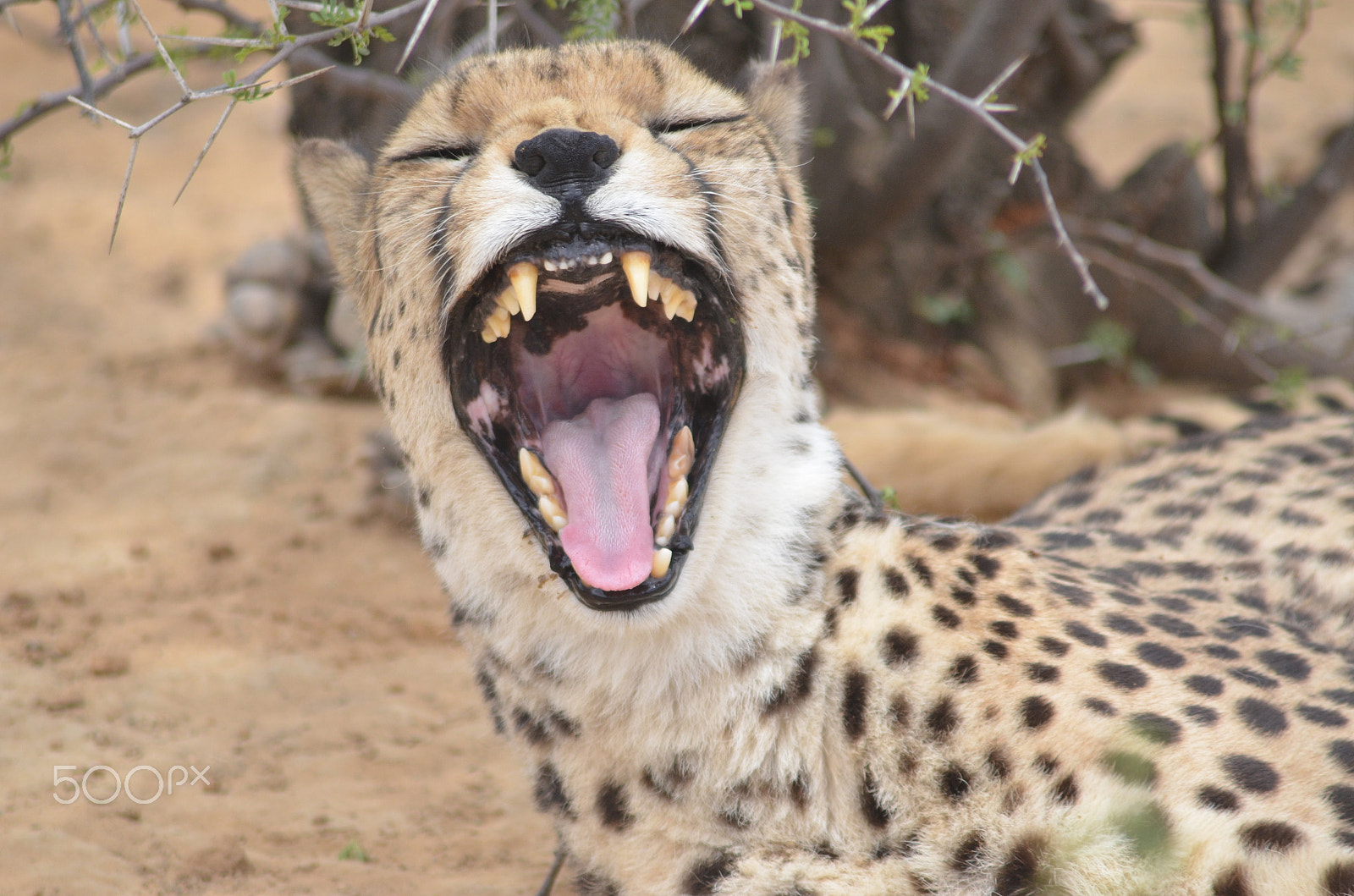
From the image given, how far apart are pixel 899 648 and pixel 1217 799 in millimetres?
446

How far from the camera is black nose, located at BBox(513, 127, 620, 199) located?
1622 millimetres

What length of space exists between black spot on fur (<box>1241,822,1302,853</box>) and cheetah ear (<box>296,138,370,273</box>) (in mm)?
1606

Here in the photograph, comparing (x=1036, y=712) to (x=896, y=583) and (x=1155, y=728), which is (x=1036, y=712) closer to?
(x=1155, y=728)

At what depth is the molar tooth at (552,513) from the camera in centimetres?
177

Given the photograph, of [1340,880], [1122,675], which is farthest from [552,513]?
[1340,880]

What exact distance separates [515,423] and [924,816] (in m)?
0.82

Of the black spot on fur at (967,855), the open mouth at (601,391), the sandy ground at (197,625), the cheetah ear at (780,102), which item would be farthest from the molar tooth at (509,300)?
the sandy ground at (197,625)

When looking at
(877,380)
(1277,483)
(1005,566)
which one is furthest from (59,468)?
(1277,483)

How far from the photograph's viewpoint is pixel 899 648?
175 centimetres

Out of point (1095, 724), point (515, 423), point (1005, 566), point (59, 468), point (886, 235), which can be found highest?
point (886, 235)

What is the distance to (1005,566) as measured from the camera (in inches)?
74.6

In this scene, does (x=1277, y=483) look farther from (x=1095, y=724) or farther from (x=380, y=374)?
(x=380, y=374)

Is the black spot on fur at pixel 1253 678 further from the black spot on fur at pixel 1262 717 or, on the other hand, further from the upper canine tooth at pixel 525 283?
the upper canine tooth at pixel 525 283

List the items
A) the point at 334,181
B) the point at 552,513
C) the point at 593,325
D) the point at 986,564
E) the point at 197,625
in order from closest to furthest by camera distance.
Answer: the point at 552,513 < the point at 986,564 < the point at 593,325 < the point at 334,181 < the point at 197,625
